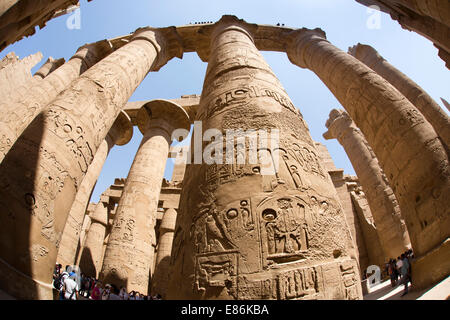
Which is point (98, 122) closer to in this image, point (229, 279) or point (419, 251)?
point (229, 279)

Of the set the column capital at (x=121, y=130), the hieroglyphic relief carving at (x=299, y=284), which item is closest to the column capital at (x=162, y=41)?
the column capital at (x=121, y=130)

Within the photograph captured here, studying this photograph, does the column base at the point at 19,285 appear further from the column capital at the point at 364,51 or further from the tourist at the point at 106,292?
the column capital at the point at 364,51

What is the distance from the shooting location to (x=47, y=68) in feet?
37.4

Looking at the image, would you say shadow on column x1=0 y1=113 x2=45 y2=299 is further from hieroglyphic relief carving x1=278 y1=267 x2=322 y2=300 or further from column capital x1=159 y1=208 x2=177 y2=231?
column capital x1=159 y1=208 x2=177 y2=231

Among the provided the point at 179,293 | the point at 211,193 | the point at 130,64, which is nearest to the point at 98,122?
the point at 130,64

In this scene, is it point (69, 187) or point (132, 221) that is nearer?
point (69, 187)

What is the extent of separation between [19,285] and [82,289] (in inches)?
202

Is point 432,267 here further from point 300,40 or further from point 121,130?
point 121,130

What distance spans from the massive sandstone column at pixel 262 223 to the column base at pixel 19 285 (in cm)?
156

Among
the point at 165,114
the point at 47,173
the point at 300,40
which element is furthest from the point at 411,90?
the point at 47,173

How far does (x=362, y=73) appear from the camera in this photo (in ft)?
21.5

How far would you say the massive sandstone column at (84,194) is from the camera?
9.16 m

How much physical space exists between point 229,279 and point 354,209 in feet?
40.5

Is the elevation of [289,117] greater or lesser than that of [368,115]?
lesser
